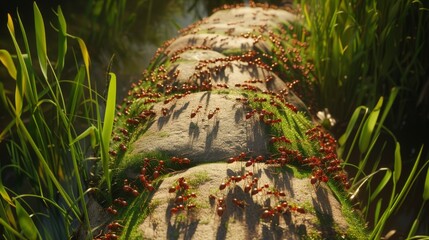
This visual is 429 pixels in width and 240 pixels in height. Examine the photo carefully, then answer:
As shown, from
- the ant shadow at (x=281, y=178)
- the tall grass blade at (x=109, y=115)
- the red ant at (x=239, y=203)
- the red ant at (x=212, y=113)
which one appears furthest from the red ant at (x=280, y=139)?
the tall grass blade at (x=109, y=115)

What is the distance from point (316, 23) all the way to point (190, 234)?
203cm

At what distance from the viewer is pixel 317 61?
12.8ft

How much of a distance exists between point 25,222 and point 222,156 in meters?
Answer: 0.97

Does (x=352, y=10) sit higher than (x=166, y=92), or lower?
higher

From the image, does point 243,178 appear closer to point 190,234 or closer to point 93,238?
point 190,234

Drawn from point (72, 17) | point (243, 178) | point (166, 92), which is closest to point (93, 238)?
point (243, 178)

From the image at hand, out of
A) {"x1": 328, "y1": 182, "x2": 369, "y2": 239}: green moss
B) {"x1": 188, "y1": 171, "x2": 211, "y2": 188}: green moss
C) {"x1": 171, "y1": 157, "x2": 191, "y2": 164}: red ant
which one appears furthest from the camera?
{"x1": 171, "y1": 157, "x2": 191, "y2": 164}: red ant

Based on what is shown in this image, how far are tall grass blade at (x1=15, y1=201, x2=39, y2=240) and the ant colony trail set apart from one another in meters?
0.31

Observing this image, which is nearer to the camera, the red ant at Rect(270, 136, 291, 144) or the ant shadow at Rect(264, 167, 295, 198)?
the ant shadow at Rect(264, 167, 295, 198)

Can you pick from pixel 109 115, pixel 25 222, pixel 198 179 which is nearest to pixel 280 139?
pixel 198 179

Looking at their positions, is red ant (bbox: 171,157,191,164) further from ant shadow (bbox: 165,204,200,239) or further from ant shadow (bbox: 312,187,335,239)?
ant shadow (bbox: 312,187,335,239)

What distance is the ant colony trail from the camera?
230 cm

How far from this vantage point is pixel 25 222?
83.2 inches

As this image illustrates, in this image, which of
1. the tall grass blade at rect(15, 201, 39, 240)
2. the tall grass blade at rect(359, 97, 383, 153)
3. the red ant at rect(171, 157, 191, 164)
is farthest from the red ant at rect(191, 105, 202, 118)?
the tall grass blade at rect(15, 201, 39, 240)
